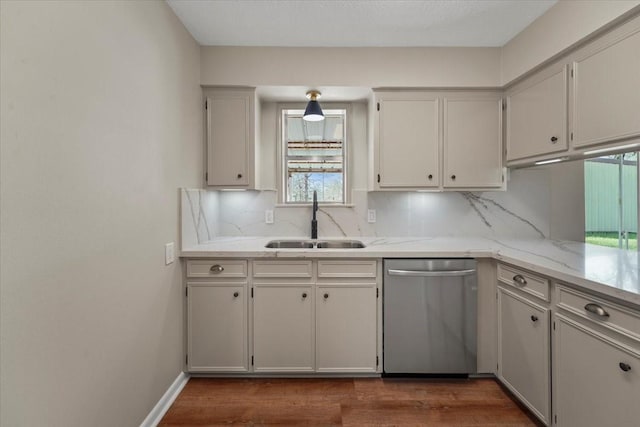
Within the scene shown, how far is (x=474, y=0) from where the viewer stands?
74.8 inches

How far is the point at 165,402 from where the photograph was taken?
1.87 m

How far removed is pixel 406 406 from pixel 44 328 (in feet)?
6.33

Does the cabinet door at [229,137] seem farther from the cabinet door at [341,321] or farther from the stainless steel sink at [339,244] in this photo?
the cabinet door at [341,321]

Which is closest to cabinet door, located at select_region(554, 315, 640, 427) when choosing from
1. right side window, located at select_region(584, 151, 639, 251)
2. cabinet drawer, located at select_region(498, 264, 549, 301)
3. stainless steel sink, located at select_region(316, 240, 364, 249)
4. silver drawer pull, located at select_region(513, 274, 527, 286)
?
cabinet drawer, located at select_region(498, 264, 549, 301)

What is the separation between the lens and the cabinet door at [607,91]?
149 cm

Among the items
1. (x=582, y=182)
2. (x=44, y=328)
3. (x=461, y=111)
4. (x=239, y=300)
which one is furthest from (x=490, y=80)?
(x=44, y=328)

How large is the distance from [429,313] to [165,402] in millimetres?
1820

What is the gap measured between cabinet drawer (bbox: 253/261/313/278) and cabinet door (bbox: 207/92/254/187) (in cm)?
74

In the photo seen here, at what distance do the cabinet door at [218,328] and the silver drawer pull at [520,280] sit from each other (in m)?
1.80

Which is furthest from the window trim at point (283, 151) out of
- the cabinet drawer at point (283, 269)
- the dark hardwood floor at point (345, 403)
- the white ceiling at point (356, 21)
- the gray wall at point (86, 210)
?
the dark hardwood floor at point (345, 403)

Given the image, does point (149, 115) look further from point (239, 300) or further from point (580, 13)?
point (580, 13)

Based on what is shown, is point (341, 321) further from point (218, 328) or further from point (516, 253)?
point (516, 253)

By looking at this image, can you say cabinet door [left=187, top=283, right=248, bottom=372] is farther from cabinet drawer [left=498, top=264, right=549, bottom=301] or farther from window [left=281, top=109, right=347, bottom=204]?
cabinet drawer [left=498, top=264, right=549, bottom=301]

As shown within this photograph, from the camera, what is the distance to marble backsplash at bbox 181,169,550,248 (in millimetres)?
2723
